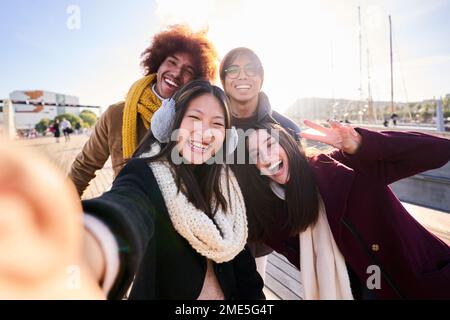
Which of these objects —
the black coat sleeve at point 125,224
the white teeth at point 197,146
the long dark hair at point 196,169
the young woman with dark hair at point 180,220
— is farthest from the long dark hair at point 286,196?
the black coat sleeve at point 125,224

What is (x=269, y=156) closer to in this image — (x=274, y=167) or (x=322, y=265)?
(x=274, y=167)

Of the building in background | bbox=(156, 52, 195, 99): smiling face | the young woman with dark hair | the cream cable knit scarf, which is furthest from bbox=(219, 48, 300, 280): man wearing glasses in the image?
the building in background

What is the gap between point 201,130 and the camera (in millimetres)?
1346

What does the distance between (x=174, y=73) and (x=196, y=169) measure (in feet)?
3.53

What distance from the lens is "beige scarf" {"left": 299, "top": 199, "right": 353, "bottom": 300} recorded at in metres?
1.49

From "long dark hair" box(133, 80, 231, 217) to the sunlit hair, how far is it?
1214mm

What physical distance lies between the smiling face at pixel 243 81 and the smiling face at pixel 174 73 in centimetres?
48

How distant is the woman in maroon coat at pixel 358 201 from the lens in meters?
1.41

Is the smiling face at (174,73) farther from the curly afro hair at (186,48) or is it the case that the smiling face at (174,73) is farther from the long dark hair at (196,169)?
the long dark hair at (196,169)

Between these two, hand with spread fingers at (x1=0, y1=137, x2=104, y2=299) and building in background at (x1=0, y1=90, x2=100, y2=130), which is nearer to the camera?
hand with spread fingers at (x1=0, y1=137, x2=104, y2=299)

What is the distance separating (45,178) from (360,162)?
1675 millimetres

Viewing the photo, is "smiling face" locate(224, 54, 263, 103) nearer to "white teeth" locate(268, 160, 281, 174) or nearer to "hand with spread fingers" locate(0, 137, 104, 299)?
"white teeth" locate(268, 160, 281, 174)
